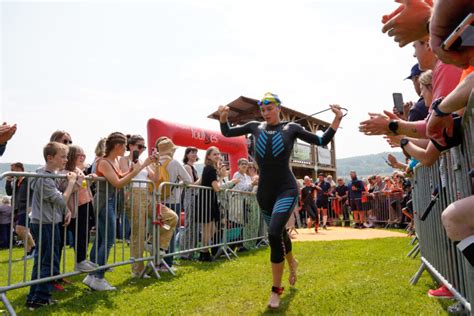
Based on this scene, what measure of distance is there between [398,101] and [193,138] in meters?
7.88

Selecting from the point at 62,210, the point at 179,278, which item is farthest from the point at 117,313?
the point at 179,278

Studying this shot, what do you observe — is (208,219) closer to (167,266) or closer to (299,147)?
(167,266)

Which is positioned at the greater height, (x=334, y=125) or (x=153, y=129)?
(x=153, y=129)

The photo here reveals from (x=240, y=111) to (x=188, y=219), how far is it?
2208 cm

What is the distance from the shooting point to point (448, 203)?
116 inches

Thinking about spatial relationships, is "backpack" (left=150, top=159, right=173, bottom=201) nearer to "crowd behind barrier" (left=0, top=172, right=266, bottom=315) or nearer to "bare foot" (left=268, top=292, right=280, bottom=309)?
"crowd behind barrier" (left=0, top=172, right=266, bottom=315)

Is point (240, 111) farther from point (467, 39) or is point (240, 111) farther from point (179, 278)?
point (467, 39)

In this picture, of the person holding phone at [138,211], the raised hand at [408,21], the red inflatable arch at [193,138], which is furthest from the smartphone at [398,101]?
the red inflatable arch at [193,138]

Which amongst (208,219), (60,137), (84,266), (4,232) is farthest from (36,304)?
(4,232)

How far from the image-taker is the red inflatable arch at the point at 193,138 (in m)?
11.0

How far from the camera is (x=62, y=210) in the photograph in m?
4.32

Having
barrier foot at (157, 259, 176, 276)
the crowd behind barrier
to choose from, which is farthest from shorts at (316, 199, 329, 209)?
barrier foot at (157, 259, 176, 276)

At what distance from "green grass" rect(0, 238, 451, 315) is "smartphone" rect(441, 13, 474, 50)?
91.3 inches

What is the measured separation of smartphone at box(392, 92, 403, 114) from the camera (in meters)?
5.21
